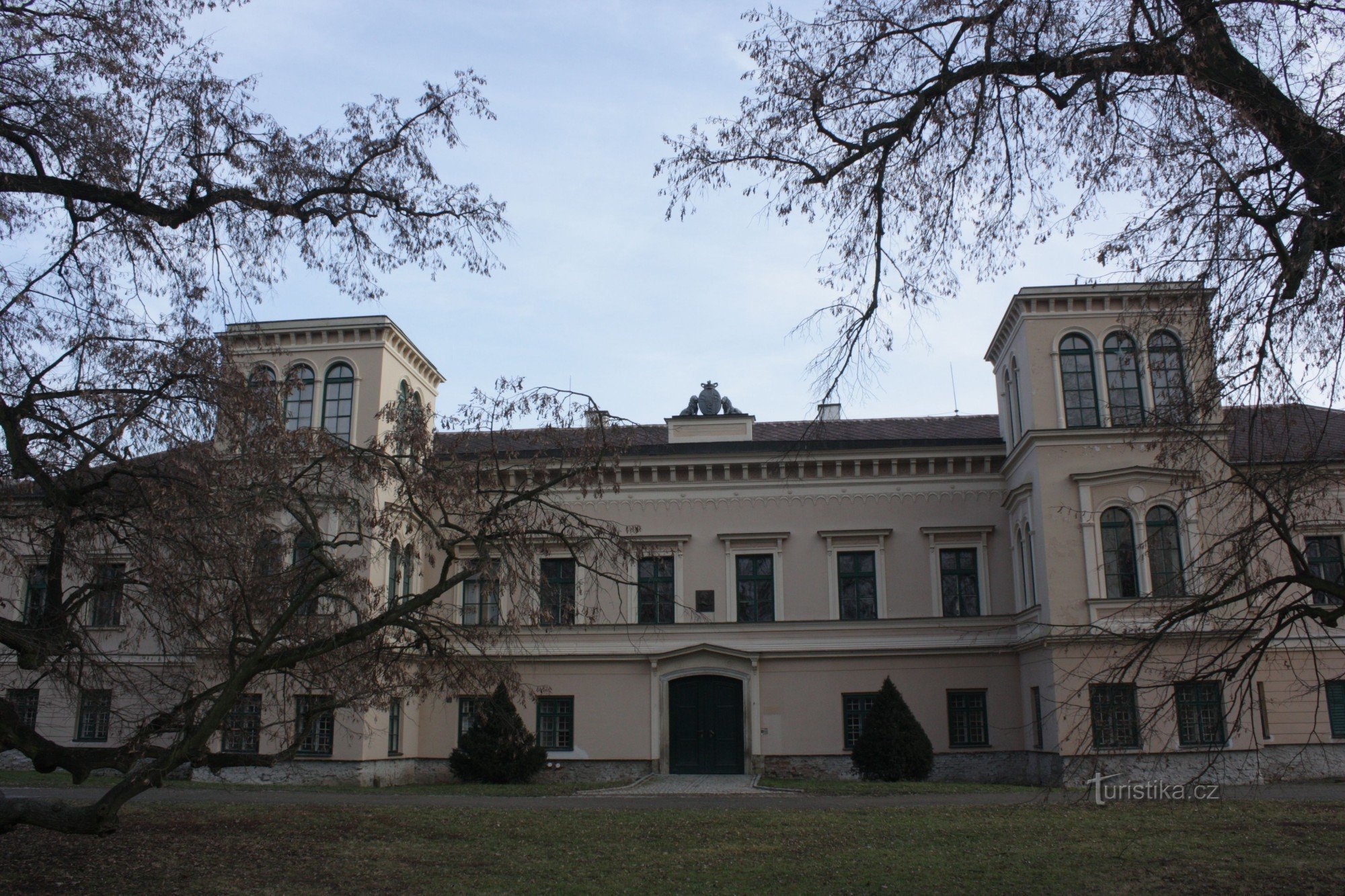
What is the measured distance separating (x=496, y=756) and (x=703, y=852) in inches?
517

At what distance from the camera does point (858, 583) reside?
88.5 feet

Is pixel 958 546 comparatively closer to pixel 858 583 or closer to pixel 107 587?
pixel 858 583

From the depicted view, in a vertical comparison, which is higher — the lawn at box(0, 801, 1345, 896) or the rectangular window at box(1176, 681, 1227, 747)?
the rectangular window at box(1176, 681, 1227, 747)

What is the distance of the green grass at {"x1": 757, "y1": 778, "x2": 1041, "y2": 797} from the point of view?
20281 millimetres

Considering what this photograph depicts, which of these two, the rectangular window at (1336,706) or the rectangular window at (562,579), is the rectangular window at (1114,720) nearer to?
the rectangular window at (562,579)

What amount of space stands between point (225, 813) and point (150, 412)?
781cm

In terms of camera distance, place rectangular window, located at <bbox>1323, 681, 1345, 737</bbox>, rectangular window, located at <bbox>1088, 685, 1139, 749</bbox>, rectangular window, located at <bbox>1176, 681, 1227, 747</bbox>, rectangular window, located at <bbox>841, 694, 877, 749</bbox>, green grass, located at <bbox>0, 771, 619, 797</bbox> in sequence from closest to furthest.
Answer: rectangular window, located at <bbox>1088, 685, 1139, 749</bbox>
green grass, located at <bbox>0, 771, 619, 797</bbox>
rectangular window, located at <bbox>1176, 681, 1227, 747</bbox>
rectangular window, located at <bbox>1323, 681, 1345, 737</bbox>
rectangular window, located at <bbox>841, 694, 877, 749</bbox>

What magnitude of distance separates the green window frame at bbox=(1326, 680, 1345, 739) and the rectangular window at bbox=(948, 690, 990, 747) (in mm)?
7838

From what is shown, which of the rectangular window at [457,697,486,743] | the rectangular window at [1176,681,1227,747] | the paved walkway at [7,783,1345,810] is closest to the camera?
the paved walkway at [7,783,1345,810]

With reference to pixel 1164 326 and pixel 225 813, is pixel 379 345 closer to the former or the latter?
pixel 225 813

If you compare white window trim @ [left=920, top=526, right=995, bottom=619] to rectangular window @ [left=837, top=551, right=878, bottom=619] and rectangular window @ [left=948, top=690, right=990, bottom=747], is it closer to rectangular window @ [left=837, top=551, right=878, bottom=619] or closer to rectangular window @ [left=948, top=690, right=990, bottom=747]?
rectangular window @ [left=837, top=551, right=878, bottom=619]

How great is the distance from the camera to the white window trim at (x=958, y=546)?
86.2 feet

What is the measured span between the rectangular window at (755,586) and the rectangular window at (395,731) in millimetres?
8737

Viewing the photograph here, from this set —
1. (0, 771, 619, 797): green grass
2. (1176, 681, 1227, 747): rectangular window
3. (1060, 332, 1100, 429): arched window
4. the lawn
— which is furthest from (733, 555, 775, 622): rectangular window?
the lawn
